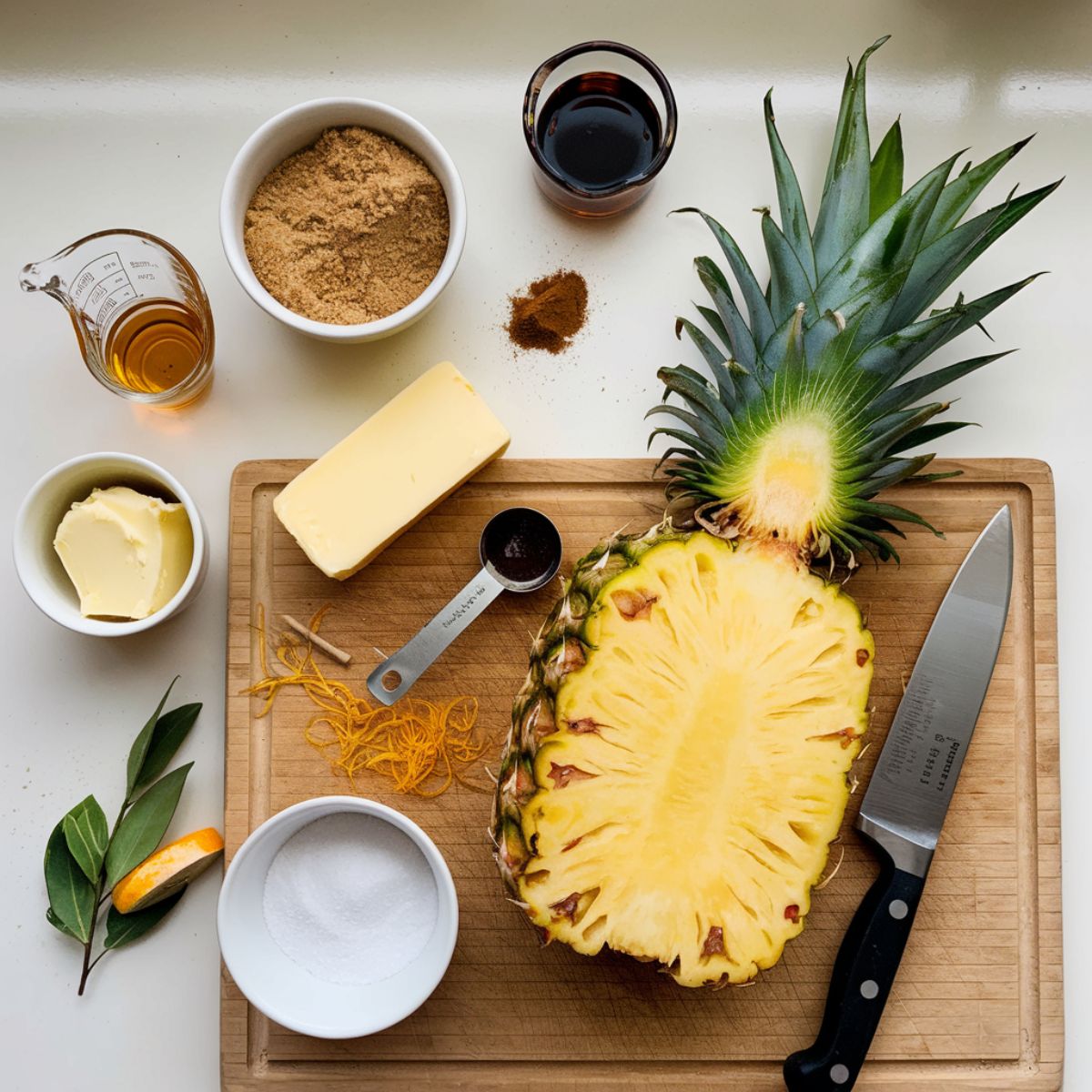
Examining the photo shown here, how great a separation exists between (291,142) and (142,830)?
1130 millimetres

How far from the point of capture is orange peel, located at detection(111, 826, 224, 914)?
1.56 meters

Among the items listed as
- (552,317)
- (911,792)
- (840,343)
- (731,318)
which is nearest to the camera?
(840,343)

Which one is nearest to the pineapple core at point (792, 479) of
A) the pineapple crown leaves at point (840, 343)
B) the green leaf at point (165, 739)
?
the pineapple crown leaves at point (840, 343)

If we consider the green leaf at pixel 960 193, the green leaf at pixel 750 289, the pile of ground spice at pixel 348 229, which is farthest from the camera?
the pile of ground spice at pixel 348 229

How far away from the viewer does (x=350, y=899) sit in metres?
1.49

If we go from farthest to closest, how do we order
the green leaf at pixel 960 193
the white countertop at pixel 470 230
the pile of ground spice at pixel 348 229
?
the white countertop at pixel 470 230 → the pile of ground spice at pixel 348 229 → the green leaf at pixel 960 193

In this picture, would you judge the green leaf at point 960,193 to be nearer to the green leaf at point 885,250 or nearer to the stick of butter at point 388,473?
the green leaf at point 885,250

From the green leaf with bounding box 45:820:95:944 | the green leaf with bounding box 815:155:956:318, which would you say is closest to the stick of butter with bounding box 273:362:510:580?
the green leaf with bounding box 815:155:956:318

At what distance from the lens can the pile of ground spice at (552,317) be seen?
1.70m

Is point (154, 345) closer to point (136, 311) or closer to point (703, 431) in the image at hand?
point (136, 311)

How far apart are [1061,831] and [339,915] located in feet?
3.88

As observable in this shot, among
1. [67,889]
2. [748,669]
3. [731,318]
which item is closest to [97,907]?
[67,889]

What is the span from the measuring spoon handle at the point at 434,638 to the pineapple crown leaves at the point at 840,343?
0.37 metres

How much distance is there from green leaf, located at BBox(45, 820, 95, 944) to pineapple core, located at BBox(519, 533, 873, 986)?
2.52 feet
